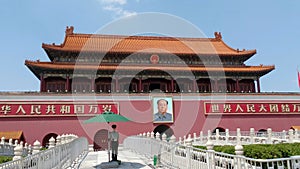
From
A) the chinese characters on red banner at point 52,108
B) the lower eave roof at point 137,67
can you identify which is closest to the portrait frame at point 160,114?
the chinese characters on red banner at point 52,108

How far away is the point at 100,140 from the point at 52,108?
4231 millimetres

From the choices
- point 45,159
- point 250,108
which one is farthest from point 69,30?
point 45,159

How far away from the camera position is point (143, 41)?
92.2ft

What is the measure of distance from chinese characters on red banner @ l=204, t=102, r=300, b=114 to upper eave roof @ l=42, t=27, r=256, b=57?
213 inches

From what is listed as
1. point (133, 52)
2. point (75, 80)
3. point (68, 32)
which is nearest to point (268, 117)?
point (133, 52)

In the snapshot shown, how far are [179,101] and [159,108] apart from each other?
179 centimetres

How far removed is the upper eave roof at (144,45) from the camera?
24606mm

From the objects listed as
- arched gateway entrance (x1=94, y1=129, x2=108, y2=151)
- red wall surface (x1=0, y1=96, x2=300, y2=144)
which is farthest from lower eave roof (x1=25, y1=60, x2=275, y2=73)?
arched gateway entrance (x1=94, y1=129, x2=108, y2=151)

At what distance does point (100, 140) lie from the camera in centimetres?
2112

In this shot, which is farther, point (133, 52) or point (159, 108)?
point (133, 52)

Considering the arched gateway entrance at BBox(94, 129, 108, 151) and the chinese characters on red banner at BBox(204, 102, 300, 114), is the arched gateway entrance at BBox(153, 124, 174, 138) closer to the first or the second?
the chinese characters on red banner at BBox(204, 102, 300, 114)

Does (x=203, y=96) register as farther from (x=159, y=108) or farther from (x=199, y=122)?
(x=159, y=108)

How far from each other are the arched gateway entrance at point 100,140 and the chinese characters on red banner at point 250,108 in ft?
26.7

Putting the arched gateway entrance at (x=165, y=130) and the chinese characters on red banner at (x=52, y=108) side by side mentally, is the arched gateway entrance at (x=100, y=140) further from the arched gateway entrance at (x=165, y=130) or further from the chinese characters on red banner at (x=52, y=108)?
the arched gateway entrance at (x=165, y=130)
